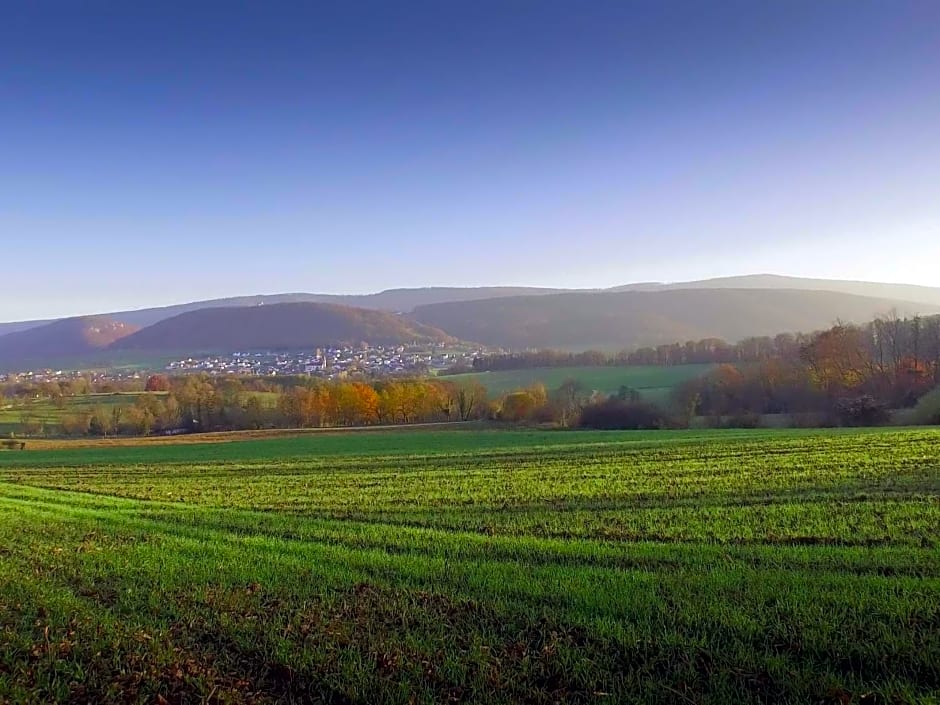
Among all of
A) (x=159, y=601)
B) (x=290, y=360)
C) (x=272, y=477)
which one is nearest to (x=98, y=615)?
(x=159, y=601)

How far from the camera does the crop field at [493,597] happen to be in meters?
5.37

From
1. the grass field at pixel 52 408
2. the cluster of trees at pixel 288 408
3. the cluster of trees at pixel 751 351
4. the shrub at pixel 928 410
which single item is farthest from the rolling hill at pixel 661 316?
the grass field at pixel 52 408

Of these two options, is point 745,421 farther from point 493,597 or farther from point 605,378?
point 493,597

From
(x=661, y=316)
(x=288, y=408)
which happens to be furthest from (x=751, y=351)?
(x=661, y=316)

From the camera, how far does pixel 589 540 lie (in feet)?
35.5

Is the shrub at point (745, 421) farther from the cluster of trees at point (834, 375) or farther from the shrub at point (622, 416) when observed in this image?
the shrub at point (622, 416)

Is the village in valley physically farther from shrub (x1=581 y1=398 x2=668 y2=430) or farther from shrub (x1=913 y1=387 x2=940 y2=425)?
shrub (x1=913 y1=387 x2=940 y2=425)

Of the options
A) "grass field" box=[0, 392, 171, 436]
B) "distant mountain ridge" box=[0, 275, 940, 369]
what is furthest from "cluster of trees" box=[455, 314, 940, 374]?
"grass field" box=[0, 392, 171, 436]

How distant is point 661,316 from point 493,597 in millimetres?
156558

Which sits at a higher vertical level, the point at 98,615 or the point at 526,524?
the point at 98,615

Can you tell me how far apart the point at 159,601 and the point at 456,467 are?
59.2ft

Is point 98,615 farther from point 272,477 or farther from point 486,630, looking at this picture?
point 272,477

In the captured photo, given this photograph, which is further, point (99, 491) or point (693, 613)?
point (99, 491)

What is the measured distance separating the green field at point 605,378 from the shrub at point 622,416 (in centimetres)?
337
